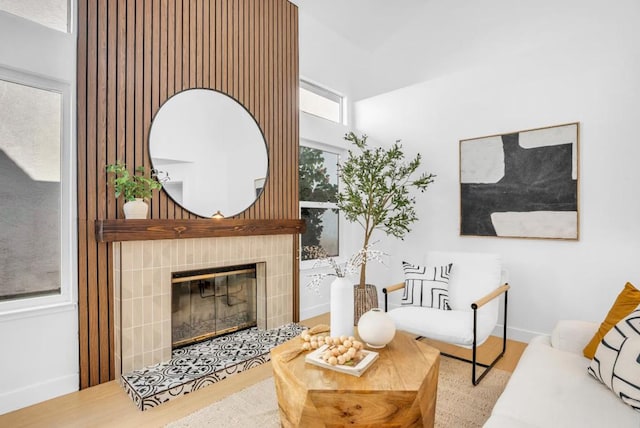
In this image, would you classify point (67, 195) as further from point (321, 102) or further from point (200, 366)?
point (321, 102)

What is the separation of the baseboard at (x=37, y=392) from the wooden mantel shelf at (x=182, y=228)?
36.6 inches

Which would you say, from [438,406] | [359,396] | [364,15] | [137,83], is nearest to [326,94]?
[364,15]

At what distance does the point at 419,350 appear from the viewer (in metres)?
1.90

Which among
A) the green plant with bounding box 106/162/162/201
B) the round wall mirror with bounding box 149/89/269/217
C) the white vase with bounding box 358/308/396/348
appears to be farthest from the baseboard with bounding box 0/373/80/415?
the white vase with bounding box 358/308/396/348

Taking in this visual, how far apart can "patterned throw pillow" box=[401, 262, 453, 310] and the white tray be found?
1274mm

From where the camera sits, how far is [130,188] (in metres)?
2.48

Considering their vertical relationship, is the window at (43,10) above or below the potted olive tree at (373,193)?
above

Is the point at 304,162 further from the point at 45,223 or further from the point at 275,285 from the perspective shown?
the point at 45,223

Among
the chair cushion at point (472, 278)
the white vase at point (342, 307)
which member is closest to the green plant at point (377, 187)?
the chair cushion at point (472, 278)

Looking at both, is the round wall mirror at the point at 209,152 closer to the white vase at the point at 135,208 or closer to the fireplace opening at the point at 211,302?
the white vase at the point at 135,208

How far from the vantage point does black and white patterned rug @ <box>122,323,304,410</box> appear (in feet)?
7.32

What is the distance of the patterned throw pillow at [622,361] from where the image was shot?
139 centimetres

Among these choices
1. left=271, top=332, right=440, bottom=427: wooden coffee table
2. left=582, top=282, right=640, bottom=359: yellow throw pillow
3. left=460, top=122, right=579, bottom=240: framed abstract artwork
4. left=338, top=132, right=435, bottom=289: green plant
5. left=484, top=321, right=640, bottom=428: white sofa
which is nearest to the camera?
left=484, top=321, right=640, bottom=428: white sofa

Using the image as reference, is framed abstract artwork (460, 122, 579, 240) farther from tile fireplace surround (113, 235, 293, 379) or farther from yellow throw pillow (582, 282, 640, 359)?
tile fireplace surround (113, 235, 293, 379)
